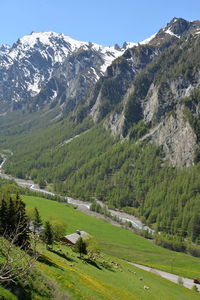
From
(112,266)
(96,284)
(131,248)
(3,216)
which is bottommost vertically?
(131,248)

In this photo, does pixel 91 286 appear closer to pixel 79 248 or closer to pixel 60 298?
pixel 60 298

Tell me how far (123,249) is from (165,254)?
68.8ft

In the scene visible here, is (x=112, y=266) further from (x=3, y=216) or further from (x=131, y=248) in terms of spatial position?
(x=131, y=248)

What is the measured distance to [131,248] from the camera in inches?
5709

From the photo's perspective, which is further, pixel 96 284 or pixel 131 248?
pixel 131 248

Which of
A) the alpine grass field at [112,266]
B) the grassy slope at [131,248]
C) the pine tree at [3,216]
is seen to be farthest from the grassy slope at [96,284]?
the grassy slope at [131,248]

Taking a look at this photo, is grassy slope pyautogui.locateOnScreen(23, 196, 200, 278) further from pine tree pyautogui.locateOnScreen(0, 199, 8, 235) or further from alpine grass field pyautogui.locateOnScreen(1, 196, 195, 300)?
pine tree pyautogui.locateOnScreen(0, 199, 8, 235)

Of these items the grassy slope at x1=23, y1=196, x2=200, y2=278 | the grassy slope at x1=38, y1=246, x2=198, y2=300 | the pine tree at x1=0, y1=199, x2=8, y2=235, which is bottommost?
the grassy slope at x1=23, y1=196, x2=200, y2=278

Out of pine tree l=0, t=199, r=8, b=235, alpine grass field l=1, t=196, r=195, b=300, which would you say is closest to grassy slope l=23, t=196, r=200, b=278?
alpine grass field l=1, t=196, r=195, b=300

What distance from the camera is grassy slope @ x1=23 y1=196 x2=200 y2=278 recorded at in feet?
423

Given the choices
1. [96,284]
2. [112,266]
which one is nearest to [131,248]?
[112,266]

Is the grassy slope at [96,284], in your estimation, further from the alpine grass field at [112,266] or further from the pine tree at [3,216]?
the pine tree at [3,216]

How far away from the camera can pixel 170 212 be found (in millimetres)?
198750

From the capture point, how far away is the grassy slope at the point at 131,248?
129062 mm
